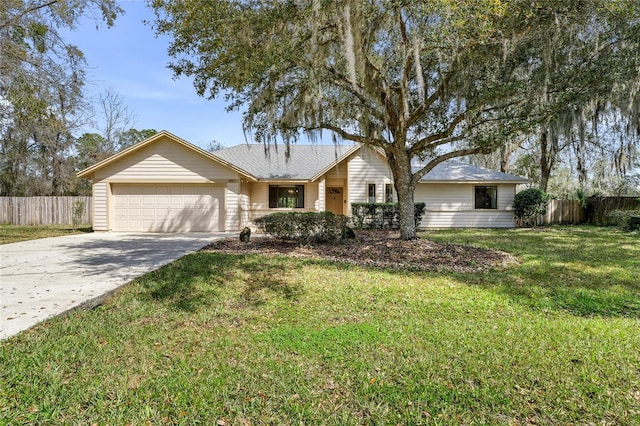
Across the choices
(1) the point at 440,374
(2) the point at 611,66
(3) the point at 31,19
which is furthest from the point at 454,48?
(3) the point at 31,19

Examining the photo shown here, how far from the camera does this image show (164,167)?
541 inches

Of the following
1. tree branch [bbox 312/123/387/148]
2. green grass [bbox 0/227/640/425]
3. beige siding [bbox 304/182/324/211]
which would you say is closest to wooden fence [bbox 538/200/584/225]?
beige siding [bbox 304/182/324/211]

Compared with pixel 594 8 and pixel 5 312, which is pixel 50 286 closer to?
pixel 5 312

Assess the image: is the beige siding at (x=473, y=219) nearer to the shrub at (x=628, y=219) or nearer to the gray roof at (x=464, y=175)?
the gray roof at (x=464, y=175)

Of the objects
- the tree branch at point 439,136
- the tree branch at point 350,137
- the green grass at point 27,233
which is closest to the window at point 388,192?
the tree branch at point 439,136

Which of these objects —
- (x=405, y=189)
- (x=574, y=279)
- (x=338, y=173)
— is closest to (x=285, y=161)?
(x=338, y=173)

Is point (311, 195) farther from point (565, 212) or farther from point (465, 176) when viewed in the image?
point (565, 212)

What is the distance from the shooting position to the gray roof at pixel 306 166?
1575 centimetres

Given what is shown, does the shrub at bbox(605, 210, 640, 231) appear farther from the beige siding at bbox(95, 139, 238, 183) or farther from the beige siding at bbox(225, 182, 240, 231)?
the beige siding at bbox(95, 139, 238, 183)

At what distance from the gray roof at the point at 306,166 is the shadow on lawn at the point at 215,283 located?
859 cm

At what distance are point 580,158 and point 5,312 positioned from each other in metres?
21.1

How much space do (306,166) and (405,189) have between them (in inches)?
337

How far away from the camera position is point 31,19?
9.56m

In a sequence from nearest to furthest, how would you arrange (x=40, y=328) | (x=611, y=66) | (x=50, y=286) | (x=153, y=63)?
(x=40, y=328), (x=50, y=286), (x=611, y=66), (x=153, y=63)
